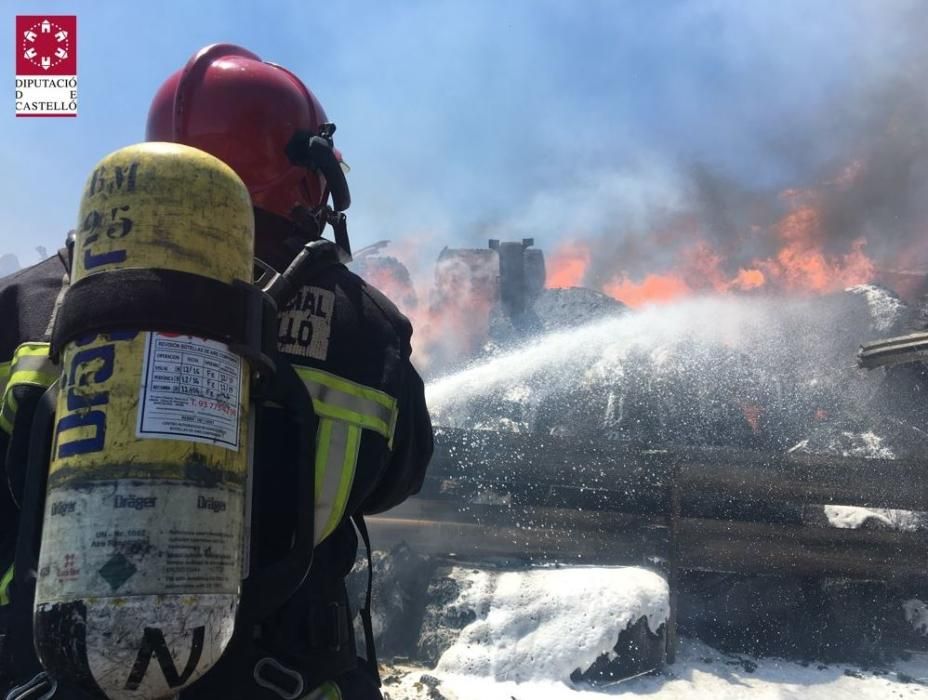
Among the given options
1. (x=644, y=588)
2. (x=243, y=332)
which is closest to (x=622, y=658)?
(x=644, y=588)

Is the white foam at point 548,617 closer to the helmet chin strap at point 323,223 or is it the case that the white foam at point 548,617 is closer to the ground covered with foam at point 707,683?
the ground covered with foam at point 707,683

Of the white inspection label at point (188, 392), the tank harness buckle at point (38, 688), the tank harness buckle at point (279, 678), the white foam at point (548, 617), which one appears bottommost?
the white foam at point (548, 617)

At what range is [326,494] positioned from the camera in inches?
60.6

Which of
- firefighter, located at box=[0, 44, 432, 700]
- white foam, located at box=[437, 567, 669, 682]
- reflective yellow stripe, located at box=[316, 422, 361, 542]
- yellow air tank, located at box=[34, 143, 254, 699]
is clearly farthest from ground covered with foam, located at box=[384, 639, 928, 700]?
yellow air tank, located at box=[34, 143, 254, 699]

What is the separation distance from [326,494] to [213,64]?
127cm

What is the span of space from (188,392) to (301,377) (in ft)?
1.33

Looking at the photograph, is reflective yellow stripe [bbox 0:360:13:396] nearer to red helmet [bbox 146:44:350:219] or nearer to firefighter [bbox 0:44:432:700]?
firefighter [bbox 0:44:432:700]

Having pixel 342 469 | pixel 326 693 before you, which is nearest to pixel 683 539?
pixel 326 693

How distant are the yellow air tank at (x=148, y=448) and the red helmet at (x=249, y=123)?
0.62 metres

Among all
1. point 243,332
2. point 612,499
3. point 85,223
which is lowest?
point 612,499

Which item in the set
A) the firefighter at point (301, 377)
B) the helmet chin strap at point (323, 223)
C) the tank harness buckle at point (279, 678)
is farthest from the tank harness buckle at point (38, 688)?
the helmet chin strap at point (323, 223)

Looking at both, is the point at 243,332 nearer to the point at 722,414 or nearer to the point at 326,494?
the point at 326,494

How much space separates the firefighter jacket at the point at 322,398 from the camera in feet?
4.99

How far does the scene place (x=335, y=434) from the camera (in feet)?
5.10
